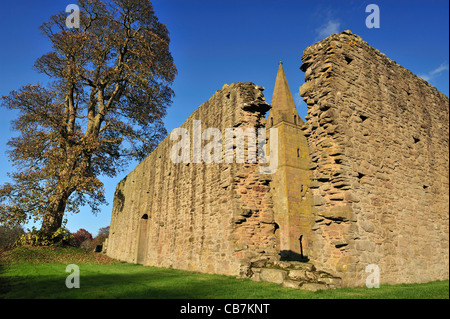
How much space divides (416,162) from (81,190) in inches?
594

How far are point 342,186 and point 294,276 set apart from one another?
8.40 ft

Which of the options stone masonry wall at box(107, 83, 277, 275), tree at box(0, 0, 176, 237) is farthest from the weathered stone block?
tree at box(0, 0, 176, 237)

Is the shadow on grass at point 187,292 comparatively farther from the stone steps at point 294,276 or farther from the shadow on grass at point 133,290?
the stone steps at point 294,276

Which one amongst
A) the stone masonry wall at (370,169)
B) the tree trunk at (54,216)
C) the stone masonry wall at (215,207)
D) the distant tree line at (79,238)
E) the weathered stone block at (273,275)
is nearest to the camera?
the weathered stone block at (273,275)

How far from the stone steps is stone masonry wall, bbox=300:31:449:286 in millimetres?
399

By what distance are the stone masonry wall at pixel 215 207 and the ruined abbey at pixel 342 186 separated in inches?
1.6

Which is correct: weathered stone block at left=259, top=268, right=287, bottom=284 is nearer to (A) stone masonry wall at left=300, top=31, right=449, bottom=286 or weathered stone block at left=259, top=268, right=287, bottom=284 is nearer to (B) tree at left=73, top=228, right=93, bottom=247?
(A) stone masonry wall at left=300, top=31, right=449, bottom=286

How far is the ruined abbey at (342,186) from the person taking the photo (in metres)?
7.35

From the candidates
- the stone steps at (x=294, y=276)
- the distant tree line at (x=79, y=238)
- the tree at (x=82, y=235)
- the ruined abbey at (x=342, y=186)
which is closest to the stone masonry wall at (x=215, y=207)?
the ruined abbey at (x=342, y=186)

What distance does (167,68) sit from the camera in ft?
65.5

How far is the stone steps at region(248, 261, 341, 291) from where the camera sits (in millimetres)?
6410

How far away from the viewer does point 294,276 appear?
6941mm
